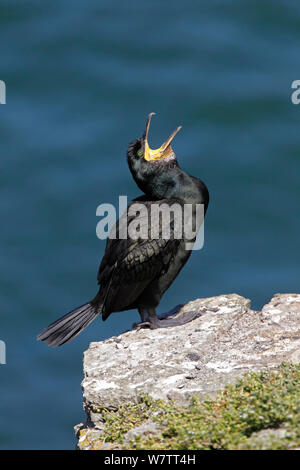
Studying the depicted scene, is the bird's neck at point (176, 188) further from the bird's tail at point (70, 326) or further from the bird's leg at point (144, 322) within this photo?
the bird's tail at point (70, 326)

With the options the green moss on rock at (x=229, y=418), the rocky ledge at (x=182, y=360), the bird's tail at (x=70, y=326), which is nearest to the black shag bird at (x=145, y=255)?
the bird's tail at (x=70, y=326)

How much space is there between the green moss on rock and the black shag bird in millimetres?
1371

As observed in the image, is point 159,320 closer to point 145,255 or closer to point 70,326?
point 145,255

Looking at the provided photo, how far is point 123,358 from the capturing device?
21.8 feet

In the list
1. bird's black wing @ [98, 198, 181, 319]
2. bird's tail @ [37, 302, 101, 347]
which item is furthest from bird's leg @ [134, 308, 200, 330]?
bird's tail @ [37, 302, 101, 347]

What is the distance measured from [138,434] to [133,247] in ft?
6.60

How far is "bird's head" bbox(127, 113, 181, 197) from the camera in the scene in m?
7.45

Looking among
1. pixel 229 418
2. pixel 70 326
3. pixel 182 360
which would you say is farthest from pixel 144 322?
pixel 229 418

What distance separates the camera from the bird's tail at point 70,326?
7461 mm

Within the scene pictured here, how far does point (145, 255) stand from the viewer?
7.16 metres

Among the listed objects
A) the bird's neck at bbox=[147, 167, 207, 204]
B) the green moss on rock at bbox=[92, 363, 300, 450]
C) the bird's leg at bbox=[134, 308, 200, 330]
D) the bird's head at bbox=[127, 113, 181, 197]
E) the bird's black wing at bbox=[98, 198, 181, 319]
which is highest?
the bird's head at bbox=[127, 113, 181, 197]

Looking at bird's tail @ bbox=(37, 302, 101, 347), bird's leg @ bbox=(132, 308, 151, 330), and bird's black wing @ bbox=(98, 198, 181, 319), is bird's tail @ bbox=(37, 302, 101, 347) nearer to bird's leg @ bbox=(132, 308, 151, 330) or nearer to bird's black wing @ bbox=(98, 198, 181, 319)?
bird's black wing @ bbox=(98, 198, 181, 319)
